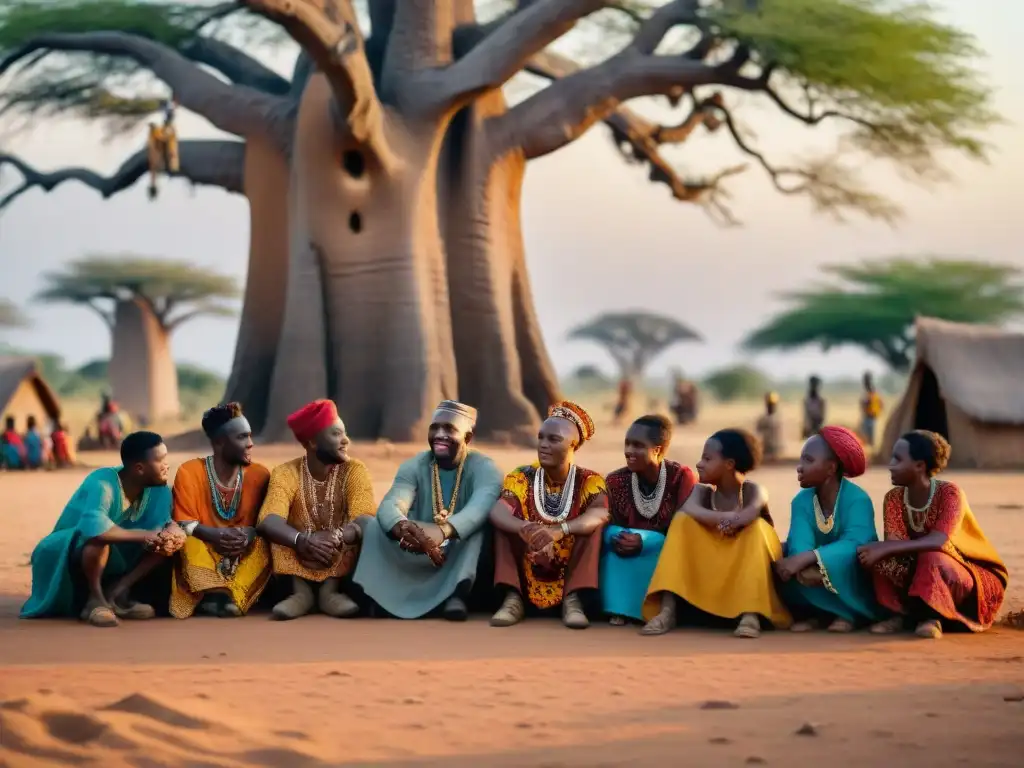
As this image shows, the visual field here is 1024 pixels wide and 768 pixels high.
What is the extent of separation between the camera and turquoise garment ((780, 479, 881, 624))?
20.4 feet

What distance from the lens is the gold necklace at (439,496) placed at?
22.2 ft

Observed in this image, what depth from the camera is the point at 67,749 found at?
159 inches

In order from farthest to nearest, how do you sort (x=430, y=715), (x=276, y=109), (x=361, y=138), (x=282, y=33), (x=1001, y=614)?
(x=282, y=33)
(x=276, y=109)
(x=361, y=138)
(x=1001, y=614)
(x=430, y=715)

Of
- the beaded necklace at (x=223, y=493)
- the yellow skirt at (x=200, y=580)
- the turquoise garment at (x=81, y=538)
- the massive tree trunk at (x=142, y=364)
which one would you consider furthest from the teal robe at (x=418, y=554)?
the massive tree trunk at (x=142, y=364)

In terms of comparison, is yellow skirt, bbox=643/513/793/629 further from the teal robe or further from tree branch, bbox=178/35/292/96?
tree branch, bbox=178/35/292/96

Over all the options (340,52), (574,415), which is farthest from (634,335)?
(574,415)

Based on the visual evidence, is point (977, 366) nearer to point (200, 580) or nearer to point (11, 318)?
point (200, 580)

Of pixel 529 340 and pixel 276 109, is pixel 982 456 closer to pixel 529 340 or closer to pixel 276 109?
pixel 529 340

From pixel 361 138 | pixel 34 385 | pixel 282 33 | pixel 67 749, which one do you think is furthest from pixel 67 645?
pixel 282 33

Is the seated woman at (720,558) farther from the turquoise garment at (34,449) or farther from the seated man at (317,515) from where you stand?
the turquoise garment at (34,449)

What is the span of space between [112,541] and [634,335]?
45913mm

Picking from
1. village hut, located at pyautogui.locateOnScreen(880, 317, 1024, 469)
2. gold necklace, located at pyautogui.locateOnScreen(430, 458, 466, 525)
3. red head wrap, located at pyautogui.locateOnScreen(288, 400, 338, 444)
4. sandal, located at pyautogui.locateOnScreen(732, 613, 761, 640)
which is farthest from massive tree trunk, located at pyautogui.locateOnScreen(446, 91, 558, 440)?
sandal, located at pyautogui.locateOnScreen(732, 613, 761, 640)

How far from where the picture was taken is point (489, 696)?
4727 millimetres

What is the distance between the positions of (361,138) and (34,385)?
21.2 feet
